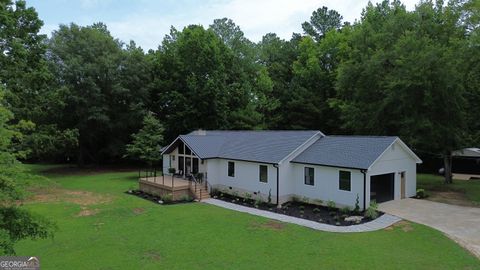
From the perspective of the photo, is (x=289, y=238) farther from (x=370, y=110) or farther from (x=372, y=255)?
(x=370, y=110)

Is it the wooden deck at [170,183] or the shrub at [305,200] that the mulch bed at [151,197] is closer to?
the wooden deck at [170,183]

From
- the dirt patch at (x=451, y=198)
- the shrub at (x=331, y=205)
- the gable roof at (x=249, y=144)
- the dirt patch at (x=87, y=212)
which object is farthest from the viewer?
the gable roof at (x=249, y=144)

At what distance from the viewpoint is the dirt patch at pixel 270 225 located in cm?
1653

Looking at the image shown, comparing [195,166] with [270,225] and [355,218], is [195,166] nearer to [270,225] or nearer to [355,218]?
[270,225]

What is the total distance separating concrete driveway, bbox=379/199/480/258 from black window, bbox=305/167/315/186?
3948 millimetres

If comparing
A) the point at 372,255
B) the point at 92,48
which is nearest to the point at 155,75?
the point at 92,48

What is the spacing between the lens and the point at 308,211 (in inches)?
785

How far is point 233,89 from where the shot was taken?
42062 mm

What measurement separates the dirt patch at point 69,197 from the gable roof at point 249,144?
671cm

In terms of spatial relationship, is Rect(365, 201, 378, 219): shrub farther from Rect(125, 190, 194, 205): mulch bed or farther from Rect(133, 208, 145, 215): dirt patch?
Rect(133, 208, 145, 215): dirt patch

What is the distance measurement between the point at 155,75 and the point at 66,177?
49.9ft

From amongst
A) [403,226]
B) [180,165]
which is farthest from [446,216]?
[180,165]

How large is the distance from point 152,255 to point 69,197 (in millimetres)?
13937

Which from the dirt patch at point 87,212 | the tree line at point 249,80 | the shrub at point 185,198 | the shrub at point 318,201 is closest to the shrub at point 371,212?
the shrub at point 318,201
